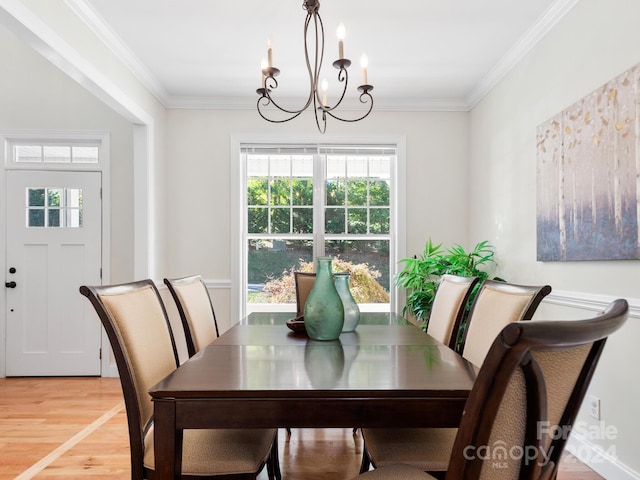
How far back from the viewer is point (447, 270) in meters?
3.60

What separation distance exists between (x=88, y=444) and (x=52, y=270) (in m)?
2.05

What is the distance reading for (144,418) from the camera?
4.90 feet

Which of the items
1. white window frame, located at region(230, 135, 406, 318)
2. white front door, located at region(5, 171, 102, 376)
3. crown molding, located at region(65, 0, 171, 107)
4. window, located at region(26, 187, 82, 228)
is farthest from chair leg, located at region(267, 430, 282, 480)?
window, located at region(26, 187, 82, 228)

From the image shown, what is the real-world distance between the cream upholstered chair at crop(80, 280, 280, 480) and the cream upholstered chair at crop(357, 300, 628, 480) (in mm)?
888

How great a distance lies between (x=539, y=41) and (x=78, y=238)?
4081 mm

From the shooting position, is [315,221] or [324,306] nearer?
[324,306]

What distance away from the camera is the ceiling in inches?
108

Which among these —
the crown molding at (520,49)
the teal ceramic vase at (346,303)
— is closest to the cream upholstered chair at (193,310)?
the teal ceramic vase at (346,303)

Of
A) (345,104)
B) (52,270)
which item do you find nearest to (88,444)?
(52,270)

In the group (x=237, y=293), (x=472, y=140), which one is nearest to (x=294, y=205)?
(x=237, y=293)

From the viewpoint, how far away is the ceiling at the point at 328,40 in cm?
274

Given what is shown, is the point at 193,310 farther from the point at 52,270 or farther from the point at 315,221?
the point at 52,270

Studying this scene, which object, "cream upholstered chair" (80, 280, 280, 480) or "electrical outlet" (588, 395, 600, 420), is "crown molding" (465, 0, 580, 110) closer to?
"electrical outlet" (588, 395, 600, 420)

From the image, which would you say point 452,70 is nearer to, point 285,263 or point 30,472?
point 285,263
